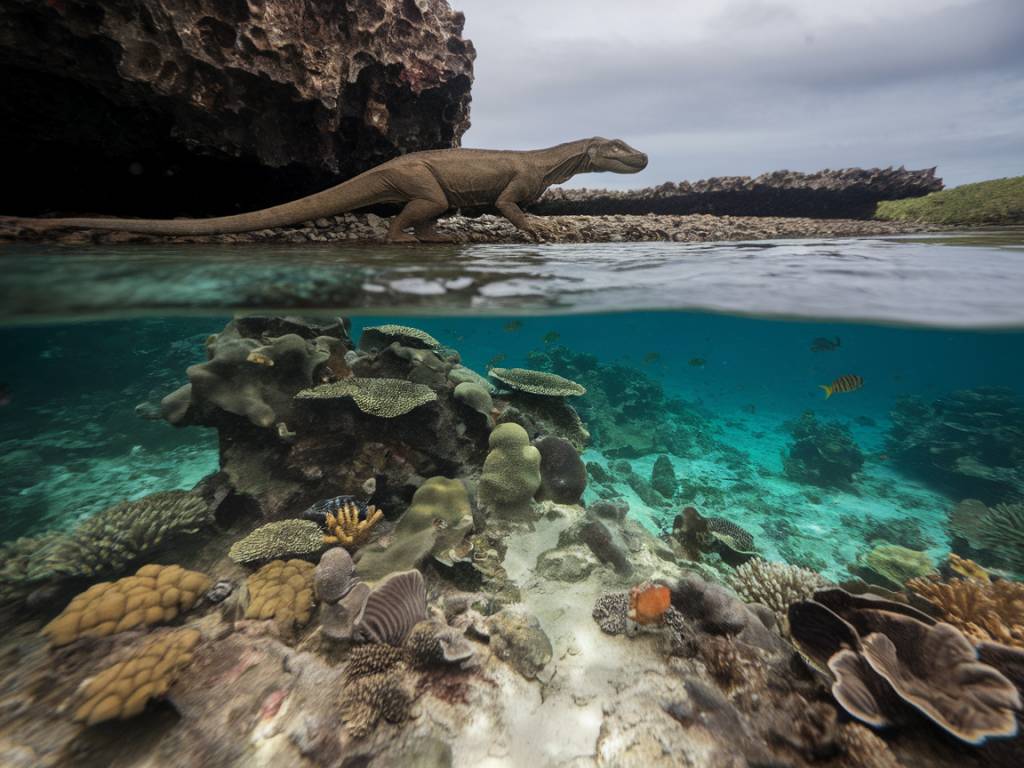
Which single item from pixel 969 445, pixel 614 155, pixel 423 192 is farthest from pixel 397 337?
pixel 969 445

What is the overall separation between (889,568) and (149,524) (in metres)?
12.3

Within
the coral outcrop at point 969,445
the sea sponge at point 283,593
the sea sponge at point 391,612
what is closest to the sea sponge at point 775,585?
the sea sponge at point 391,612

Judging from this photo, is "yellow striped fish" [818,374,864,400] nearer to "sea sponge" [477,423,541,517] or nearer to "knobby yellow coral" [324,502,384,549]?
"sea sponge" [477,423,541,517]

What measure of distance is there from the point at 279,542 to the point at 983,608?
308 inches

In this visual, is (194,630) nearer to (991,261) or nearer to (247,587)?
(247,587)

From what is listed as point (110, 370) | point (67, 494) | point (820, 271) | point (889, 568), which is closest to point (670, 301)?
point (820, 271)

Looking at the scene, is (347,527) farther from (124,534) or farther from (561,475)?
(561,475)

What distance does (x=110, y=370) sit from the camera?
16797 millimetres

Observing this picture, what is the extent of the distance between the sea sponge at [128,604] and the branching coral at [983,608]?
798cm

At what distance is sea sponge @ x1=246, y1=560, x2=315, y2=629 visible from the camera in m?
4.16

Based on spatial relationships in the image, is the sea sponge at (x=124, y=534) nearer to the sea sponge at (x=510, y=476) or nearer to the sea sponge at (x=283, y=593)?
the sea sponge at (x=283, y=593)

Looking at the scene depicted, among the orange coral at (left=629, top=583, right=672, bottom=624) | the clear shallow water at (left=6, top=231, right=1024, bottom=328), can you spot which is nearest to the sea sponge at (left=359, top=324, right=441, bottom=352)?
the clear shallow water at (left=6, top=231, right=1024, bottom=328)

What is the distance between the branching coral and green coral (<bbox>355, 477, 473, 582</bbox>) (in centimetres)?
526

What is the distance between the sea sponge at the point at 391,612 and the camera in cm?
373
